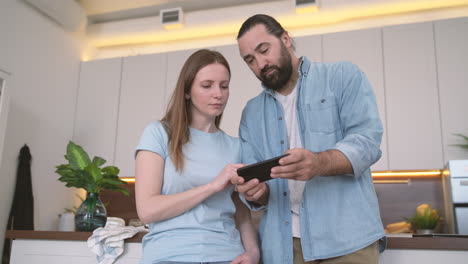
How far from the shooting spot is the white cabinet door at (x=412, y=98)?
3.33 metres

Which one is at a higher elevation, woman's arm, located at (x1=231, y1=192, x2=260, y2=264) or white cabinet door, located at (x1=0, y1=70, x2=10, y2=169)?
white cabinet door, located at (x1=0, y1=70, x2=10, y2=169)

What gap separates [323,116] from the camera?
56.4 inches

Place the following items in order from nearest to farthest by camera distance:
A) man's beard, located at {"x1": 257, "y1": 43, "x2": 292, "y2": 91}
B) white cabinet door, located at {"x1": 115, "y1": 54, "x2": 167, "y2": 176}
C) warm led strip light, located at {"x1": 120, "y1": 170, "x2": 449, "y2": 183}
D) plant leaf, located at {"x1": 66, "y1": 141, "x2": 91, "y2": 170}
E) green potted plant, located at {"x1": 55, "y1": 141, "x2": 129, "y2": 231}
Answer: man's beard, located at {"x1": 257, "y1": 43, "x2": 292, "y2": 91}
green potted plant, located at {"x1": 55, "y1": 141, "x2": 129, "y2": 231}
plant leaf, located at {"x1": 66, "y1": 141, "x2": 91, "y2": 170}
warm led strip light, located at {"x1": 120, "y1": 170, "x2": 449, "y2": 183}
white cabinet door, located at {"x1": 115, "y1": 54, "x2": 167, "y2": 176}

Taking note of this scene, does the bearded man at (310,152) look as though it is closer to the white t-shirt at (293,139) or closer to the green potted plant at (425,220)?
the white t-shirt at (293,139)

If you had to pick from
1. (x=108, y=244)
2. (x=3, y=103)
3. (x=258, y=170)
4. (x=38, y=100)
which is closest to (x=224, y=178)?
(x=258, y=170)

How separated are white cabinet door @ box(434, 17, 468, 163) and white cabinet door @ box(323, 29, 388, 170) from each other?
41cm

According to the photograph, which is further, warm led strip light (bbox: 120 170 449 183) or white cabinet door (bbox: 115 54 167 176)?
white cabinet door (bbox: 115 54 167 176)

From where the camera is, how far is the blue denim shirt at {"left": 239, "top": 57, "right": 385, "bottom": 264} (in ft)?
4.27

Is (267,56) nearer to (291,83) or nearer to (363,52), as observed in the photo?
(291,83)

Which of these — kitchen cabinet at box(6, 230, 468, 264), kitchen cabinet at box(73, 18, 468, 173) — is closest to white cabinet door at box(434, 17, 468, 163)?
kitchen cabinet at box(73, 18, 468, 173)

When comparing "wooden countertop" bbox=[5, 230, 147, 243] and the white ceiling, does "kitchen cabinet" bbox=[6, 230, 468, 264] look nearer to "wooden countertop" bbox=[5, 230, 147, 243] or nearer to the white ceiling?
"wooden countertop" bbox=[5, 230, 147, 243]

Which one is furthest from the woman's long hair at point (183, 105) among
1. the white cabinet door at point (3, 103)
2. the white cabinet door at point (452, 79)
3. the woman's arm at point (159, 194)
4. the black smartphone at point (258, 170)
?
the white cabinet door at point (452, 79)

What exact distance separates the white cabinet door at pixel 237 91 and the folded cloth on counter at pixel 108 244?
1.80 meters

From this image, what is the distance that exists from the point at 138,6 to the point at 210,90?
10.0 ft
